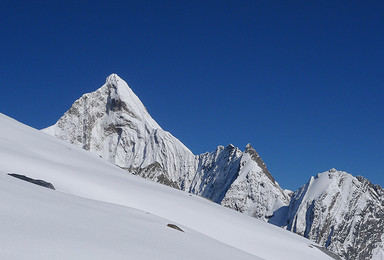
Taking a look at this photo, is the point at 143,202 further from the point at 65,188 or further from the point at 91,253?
the point at 91,253

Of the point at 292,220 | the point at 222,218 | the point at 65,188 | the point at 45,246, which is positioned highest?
the point at 292,220

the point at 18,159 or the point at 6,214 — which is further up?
the point at 18,159

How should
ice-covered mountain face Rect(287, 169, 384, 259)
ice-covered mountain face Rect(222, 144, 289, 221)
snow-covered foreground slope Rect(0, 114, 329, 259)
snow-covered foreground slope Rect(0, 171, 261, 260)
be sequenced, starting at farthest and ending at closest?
1. ice-covered mountain face Rect(222, 144, 289, 221)
2. ice-covered mountain face Rect(287, 169, 384, 259)
3. snow-covered foreground slope Rect(0, 114, 329, 259)
4. snow-covered foreground slope Rect(0, 171, 261, 260)

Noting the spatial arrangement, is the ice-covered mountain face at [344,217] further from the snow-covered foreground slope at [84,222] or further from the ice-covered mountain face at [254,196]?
the snow-covered foreground slope at [84,222]

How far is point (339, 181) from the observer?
549ft

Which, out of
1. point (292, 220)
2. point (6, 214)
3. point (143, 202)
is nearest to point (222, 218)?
point (143, 202)

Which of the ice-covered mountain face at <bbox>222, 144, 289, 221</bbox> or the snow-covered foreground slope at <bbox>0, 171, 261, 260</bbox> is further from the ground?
the ice-covered mountain face at <bbox>222, 144, 289, 221</bbox>

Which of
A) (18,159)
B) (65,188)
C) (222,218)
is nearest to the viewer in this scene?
(65,188)

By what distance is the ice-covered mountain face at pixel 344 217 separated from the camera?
508 feet

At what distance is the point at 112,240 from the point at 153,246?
3.70 feet

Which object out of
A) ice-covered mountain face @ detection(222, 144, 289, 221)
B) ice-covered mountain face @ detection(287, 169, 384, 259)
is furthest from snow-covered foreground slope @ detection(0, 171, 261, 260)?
ice-covered mountain face @ detection(222, 144, 289, 221)

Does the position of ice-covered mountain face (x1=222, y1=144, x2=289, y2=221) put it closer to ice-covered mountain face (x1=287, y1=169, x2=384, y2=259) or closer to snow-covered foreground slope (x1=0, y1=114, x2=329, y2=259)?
ice-covered mountain face (x1=287, y1=169, x2=384, y2=259)

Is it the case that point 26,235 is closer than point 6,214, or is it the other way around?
point 26,235

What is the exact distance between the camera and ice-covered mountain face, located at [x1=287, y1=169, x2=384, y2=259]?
155 meters
